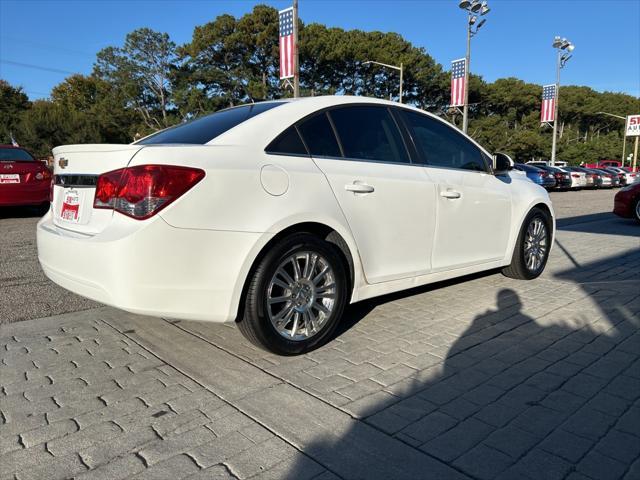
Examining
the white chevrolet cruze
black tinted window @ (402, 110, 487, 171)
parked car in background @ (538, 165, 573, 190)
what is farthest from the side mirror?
parked car in background @ (538, 165, 573, 190)

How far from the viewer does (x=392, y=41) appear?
156 ft

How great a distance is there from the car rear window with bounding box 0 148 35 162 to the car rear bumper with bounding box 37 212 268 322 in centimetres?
796

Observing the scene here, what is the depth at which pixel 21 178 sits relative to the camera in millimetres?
9406

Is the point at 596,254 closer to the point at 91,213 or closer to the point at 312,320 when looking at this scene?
the point at 312,320

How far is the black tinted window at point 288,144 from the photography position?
3020mm

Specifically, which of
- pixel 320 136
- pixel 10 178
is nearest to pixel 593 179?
pixel 10 178

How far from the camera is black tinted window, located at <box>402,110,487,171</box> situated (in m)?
3.97

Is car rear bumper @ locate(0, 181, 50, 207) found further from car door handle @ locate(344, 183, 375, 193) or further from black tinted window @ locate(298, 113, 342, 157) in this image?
car door handle @ locate(344, 183, 375, 193)

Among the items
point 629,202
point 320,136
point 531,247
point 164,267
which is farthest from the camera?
point 629,202

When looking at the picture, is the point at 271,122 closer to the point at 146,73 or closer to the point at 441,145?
the point at 441,145

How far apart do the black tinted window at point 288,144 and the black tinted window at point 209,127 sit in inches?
11.6

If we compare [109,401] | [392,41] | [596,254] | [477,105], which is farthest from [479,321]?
[477,105]

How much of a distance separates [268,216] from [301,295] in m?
0.59

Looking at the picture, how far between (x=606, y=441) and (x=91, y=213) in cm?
287
